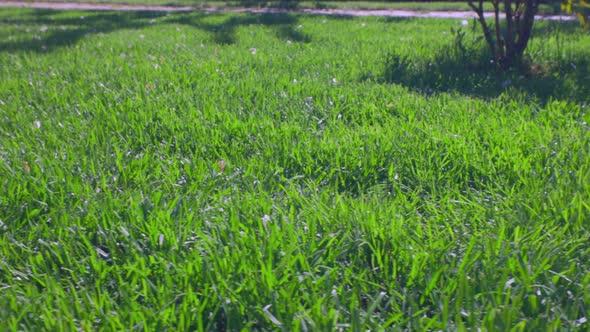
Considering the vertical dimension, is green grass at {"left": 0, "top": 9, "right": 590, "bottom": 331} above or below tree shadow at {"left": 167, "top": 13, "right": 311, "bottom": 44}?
below

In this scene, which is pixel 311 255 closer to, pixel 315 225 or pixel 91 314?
pixel 315 225

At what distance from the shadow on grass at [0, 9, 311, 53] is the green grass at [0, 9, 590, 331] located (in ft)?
7.49

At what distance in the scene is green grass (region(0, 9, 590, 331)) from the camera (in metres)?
1.46

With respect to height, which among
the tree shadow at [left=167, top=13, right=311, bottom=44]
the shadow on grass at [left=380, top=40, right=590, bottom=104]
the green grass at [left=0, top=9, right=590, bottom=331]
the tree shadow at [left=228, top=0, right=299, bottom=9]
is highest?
the tree shadow at [left=228, top=0, right=299, bottom=9]

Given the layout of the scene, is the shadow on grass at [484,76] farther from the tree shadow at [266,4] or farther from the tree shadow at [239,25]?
the tree shadow at [266,4]

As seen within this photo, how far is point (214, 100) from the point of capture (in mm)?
3457

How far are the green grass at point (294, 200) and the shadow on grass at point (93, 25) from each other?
2283 mm

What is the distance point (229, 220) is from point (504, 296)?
93 cm

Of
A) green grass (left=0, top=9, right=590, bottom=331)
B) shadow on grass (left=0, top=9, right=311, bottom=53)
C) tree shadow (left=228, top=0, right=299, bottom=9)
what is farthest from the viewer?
tree shadow (left=228, top=0, right=299, bottom=9)

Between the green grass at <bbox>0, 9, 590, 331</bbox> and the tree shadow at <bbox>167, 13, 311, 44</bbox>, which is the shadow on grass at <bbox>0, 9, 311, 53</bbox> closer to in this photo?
the tree shadow at <bbox>167, 13, 311, 44</bbox>

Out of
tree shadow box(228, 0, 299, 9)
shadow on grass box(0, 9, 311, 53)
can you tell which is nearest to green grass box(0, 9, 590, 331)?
shadow on grass box(0, 9, 311, 53)

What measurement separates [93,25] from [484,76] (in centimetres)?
633

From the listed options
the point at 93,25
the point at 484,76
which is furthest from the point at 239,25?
the point at 484,76

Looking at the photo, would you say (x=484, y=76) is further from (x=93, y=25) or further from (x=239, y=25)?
(x=93, y=25)
